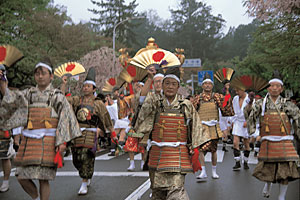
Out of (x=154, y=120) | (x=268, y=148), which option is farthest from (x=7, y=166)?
(x=268, y=148)

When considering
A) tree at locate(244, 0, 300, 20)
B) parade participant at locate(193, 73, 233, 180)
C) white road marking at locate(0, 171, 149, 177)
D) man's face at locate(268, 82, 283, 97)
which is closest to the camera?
man's face at locate(268, 82, 283, 97)

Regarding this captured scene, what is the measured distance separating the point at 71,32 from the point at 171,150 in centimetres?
2583

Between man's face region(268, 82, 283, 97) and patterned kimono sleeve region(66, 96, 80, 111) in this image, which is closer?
man's face region(268, 82, 283, 97)

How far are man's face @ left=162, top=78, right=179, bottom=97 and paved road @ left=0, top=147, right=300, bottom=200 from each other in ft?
7.52

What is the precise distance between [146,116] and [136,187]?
2.60m

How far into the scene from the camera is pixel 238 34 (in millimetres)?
72812

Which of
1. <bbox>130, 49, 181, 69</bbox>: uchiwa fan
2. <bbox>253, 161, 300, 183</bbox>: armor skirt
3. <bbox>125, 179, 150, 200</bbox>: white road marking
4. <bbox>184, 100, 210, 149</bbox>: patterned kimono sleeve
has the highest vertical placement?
<bbox>130, 49, 181, 69</bbox>: uchiwa fan

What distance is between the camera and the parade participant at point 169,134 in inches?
173

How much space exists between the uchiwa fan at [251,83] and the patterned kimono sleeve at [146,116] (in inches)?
92.5

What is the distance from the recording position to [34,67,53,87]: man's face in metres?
4.89

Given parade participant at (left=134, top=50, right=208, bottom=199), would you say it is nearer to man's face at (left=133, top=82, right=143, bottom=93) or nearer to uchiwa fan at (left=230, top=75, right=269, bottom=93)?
uchiwa fan at (left=230, top=75, right=269, bottom=93)

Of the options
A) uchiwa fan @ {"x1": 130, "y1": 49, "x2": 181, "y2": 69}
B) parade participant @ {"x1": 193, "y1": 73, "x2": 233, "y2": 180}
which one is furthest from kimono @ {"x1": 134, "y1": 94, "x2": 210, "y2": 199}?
parade participant @ {"x1": 193, "y1": 73, "x2": 233, "y2": 180}

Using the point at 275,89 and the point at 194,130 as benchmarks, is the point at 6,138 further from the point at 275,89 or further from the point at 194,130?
the point at 275,89

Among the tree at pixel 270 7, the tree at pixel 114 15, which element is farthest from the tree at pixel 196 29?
the tree at pixel 270 7
